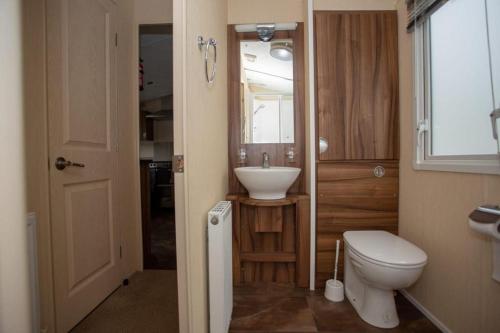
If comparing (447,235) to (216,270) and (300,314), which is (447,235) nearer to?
(300,314)

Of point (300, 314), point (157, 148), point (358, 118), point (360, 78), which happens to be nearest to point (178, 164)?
point (300, 314)

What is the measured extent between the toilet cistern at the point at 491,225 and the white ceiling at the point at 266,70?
1.38 m

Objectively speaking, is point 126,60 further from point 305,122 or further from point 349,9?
point 349,9

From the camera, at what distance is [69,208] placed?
121 centimetres

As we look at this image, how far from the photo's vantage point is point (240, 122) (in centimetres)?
183

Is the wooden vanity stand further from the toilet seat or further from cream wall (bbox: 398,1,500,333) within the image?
cream wall (bbox: 398,1,500,333)

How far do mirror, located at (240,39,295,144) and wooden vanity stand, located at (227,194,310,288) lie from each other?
1.77 ft

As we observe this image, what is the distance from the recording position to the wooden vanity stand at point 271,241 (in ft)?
5.16

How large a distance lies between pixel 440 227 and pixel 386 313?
565 mm

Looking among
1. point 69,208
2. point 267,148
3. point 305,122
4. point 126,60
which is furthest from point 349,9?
point 69,208

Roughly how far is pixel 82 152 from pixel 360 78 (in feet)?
6.15

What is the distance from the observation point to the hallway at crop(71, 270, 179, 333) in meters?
1.24

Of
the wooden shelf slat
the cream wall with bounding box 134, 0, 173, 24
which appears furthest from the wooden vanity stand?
the cream wall with bounding box 134, 0, 173, 24

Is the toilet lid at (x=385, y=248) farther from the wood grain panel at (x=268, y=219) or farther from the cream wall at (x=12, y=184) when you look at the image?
the cream wall at (x=12, y=184)
